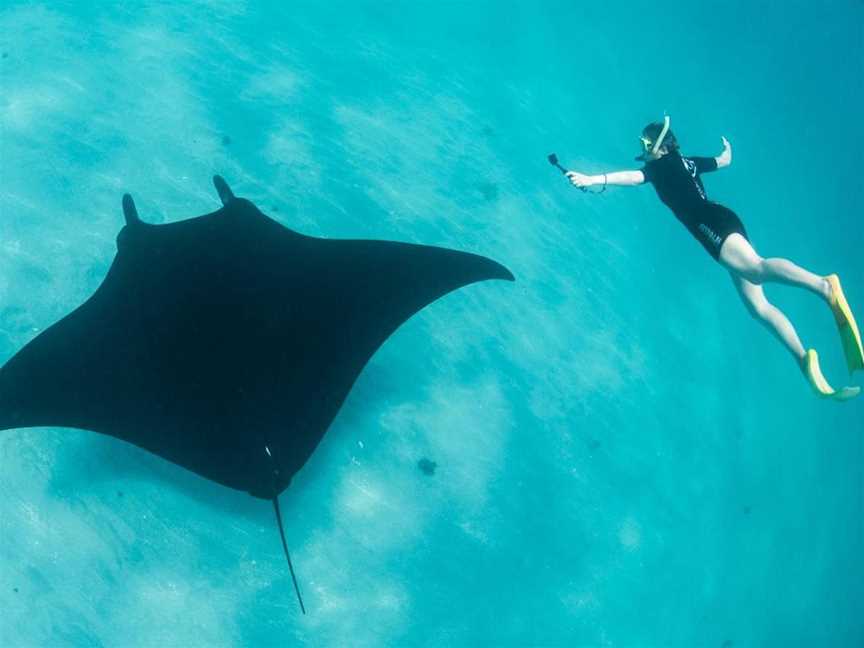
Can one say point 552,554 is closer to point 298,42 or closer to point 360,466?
point 360,466

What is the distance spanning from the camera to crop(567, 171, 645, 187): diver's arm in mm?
5604

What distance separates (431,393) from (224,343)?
123 inches

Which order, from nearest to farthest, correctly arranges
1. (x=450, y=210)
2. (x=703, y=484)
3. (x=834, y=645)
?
(x=450, y=210), (x=703, y=484), (x=834, y=645)

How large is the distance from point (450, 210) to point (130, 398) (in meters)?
6.28

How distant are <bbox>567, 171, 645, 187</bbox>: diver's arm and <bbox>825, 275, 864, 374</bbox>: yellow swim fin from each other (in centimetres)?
206

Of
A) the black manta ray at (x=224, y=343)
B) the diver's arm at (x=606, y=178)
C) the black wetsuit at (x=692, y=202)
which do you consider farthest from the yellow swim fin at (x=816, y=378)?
the black manta ray at (x=224, y=343)

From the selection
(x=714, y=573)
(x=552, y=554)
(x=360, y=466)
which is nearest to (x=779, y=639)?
(x=714, y=573)

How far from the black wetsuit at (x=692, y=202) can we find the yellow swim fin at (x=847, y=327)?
1126 millimetres

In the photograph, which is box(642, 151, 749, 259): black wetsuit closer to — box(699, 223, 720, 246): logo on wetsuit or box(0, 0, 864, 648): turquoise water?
box(699, 223, 720, 246): logo on wetsuit

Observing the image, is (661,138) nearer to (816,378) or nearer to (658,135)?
(658,135)

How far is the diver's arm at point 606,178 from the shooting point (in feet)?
18.4

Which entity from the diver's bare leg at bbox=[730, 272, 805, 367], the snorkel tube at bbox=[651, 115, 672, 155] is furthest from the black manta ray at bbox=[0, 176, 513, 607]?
the diver's bare leg at bbox=[730, 272, 805, 367]

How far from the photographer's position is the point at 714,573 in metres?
9.95

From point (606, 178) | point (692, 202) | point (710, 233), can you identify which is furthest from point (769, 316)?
point (606, 178)
